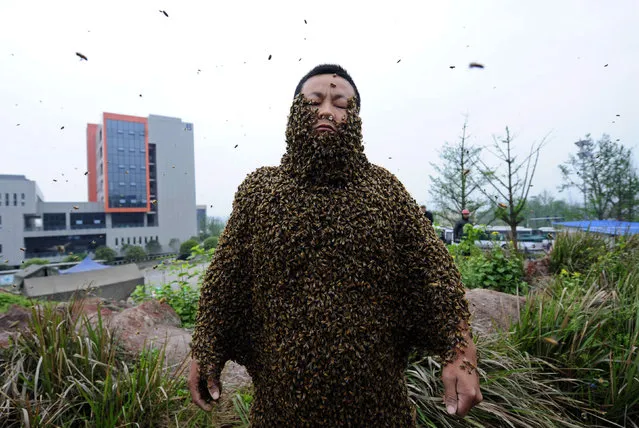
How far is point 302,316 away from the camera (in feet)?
3.64

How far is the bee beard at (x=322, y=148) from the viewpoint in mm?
1209

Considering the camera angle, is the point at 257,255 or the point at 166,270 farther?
the point at 166,270

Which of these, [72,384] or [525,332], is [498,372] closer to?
[525,332]

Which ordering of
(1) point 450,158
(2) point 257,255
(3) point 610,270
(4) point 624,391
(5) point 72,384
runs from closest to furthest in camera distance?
(2) point 257,255 < (5) point 72,384 < (4) point 624,391 < (3) point 610,270 < (1) point 450,158

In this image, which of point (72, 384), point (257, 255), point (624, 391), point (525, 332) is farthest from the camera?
point (525, 332)

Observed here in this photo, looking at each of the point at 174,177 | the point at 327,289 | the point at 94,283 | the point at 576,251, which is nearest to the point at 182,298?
the point at 94,283

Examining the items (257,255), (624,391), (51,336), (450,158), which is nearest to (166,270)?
(51,336)

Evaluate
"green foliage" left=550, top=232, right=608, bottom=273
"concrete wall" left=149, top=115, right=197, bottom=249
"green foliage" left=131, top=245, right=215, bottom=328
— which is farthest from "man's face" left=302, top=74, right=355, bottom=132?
"concrete wall" left=149, top=115, right=197, bottom=249

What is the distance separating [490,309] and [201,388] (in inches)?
126

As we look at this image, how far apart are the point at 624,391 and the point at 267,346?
2.48 meters

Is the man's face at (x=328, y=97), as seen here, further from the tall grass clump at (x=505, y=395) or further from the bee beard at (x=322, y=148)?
the tall grass clump at (x=505, y=395)

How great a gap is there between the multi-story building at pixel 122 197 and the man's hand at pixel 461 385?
1076cm

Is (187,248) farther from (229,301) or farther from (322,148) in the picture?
(322,148)

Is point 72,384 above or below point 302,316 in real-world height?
below
